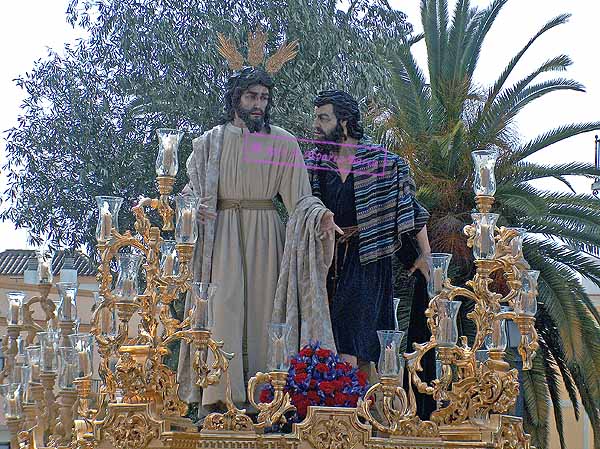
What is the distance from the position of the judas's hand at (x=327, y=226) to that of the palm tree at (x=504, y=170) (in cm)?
744

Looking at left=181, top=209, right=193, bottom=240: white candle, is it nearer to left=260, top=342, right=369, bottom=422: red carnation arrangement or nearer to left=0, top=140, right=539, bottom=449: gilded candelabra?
left=0, top=140, right=539, bottom=449: gilded candelabra

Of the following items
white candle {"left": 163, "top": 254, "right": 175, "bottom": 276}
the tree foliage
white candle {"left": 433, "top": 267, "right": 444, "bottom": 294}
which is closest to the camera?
white candle {"left": 163, "top": 254, "right": 175, "bottom": 276}

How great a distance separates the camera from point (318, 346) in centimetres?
1039

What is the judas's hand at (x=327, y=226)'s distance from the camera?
1081 cm

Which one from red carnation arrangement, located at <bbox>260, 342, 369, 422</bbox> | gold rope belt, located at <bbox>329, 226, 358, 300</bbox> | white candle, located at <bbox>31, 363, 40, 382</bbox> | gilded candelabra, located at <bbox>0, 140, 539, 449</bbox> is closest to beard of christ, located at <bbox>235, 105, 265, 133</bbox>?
gold rope belt, located at <bbox>329, 226, 358, 300</bbox>

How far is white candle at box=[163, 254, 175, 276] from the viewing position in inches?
398

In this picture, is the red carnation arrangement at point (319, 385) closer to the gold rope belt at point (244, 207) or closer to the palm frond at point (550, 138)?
the gold rope belt at point (244, 207)

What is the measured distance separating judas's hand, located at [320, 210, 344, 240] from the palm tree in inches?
293

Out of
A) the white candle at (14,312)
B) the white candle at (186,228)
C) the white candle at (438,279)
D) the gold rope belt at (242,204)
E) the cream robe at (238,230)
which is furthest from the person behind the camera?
the white candle at (14,312)

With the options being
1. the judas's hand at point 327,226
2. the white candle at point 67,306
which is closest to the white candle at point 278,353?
the judas's hand at point 327,226

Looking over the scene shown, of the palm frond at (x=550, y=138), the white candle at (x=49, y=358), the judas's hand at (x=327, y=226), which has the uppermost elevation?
the palm frond at (x=550, y=138)

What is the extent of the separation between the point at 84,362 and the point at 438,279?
2.26m

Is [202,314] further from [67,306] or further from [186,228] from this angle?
[67,306]

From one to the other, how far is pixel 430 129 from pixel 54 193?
6.32 m
